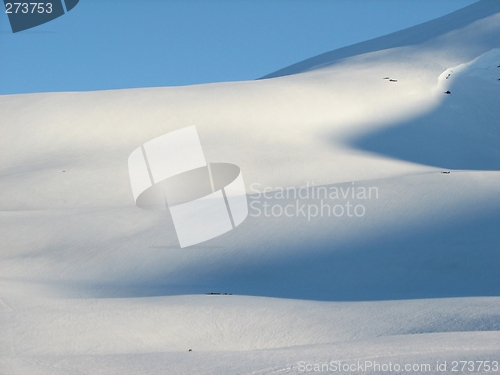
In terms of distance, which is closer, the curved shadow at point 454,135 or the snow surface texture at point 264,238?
the snow surface texture at point 264,238

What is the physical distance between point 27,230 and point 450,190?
25.1ft

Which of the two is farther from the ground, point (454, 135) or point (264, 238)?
point (264, 238)

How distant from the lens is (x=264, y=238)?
1055 centimetres

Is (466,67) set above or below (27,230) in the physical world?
below

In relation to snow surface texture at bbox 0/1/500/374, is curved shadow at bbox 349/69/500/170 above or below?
below

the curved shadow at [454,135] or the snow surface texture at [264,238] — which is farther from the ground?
the snow surface texture at [264,238]

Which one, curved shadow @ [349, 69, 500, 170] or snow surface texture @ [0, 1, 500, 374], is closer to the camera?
snow surface texture @ [0, 1, 500, 374]

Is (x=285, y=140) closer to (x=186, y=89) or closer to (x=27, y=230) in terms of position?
(x=186, y=89)

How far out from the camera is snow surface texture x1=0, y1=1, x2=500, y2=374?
6199mm

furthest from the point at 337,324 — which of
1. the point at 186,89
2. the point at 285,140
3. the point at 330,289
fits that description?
the point at 186,89

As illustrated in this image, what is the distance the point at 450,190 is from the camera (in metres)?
11.5

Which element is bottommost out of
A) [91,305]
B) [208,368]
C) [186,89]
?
[186,89]

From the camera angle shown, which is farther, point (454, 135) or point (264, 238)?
point (454, 135)

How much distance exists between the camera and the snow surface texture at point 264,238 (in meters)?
6.20
